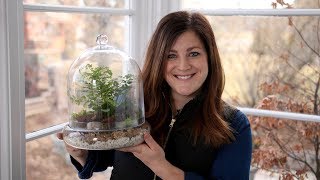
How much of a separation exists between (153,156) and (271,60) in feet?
2.88

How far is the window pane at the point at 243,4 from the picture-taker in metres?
1.72

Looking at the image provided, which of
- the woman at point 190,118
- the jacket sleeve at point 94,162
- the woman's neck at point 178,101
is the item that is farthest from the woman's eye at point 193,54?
the jacket sleeve at point 94,162

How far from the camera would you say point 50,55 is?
1.57 meters

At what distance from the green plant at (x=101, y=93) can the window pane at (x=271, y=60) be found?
A: 32.7 inches

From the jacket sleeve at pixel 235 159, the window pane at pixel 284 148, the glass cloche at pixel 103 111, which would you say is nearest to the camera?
the glass cloche at pixel 103 111

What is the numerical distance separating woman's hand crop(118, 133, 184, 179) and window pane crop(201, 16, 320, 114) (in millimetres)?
774

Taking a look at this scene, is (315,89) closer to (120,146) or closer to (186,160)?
(186,160)

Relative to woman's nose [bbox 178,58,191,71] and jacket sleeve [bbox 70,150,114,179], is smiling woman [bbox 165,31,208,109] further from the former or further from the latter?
jacket sleeve [bbox 70,150,114,179]

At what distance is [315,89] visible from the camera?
174cm

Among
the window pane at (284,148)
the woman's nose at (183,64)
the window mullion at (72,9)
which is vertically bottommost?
the window pane at (284,148)

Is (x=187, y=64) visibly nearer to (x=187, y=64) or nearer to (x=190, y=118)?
(x=187, y=64)

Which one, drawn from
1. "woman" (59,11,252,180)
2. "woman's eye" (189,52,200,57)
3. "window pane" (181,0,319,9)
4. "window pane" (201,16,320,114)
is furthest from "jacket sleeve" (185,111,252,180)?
"window pane" (181,0,319,9)

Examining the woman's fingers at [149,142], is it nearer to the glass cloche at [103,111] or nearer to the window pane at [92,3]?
the glass cloche at [103,111]

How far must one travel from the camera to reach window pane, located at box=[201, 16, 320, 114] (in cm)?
175
